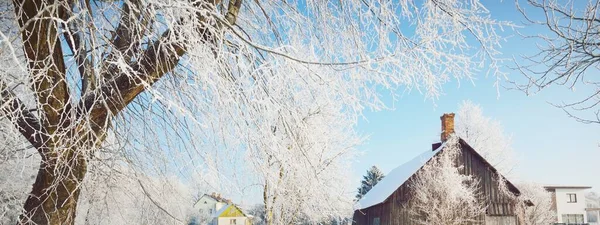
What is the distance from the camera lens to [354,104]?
343 cm

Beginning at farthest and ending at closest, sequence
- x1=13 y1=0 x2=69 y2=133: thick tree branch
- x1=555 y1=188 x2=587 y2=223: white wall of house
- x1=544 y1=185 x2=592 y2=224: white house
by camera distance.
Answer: x1=555 y1=188 x2=587 y2=223: white wall of house, x1=544 y1=185 x2=592 y2=224: white house, x1=13 y1=0 x2=69 y2=133: thick tree branch

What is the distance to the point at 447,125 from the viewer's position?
794 inches

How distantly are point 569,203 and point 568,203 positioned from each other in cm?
13

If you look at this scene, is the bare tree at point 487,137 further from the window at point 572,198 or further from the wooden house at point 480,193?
the window at point 572,198

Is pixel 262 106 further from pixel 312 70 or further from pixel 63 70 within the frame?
pixel 63 70

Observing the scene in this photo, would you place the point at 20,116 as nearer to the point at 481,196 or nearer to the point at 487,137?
the point at 481,196

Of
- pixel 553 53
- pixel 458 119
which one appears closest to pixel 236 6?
pixel 553 53

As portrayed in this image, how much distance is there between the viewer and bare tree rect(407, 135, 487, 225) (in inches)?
690

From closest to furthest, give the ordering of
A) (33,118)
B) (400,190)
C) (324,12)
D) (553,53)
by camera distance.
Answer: (33,118), (324,12), (553,53), (400,190)

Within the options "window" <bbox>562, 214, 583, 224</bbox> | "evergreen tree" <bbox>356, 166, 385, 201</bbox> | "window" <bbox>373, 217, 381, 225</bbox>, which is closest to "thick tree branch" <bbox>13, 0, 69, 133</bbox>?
"window" <bbox>373, 217, 381, 225</bbox>

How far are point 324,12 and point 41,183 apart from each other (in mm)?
2550

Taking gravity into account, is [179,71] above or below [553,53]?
below

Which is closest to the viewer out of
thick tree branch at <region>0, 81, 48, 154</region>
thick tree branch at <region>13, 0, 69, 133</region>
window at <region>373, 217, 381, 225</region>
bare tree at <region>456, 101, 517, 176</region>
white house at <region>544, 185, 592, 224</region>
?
thick tree branch at <region>0, 81, 48, 154</region>

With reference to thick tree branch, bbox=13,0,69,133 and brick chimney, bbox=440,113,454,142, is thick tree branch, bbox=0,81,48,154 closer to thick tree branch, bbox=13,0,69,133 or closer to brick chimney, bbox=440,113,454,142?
thick tree branch, bbox=13,0,69,133
